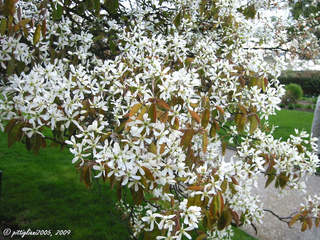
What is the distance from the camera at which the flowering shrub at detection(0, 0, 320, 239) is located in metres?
1.41

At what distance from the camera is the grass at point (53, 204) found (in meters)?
3.32

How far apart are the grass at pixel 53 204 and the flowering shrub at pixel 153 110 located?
3.37ft

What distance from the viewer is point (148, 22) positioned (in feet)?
9.40

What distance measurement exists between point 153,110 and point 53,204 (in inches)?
129

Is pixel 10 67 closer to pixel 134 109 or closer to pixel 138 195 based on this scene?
pixel 134 109

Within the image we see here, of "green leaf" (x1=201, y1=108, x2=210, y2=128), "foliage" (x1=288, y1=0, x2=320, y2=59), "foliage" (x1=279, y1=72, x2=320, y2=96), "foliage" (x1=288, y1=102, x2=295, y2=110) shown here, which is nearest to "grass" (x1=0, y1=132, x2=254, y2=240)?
"green leaf" (x1=201, y1=108, x2=210, y2=128)

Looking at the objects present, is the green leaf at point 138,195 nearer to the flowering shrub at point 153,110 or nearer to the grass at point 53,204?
the flowering shrub at point 153,110

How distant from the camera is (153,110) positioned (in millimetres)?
1236

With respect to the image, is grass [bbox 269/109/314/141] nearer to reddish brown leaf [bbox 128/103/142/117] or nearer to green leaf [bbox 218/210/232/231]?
green leaf [bbox 218/210/232/231]

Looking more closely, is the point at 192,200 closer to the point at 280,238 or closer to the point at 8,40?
the point at 8,40

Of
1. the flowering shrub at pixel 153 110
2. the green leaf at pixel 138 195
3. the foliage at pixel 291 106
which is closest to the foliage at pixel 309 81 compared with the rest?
the foliage at pixel 291 106

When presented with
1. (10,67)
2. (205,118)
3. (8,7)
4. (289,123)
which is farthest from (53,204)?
(289,123)

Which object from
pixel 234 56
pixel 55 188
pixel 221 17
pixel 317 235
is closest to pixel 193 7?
pixel 221 17

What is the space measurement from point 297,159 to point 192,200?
1.13 metres
